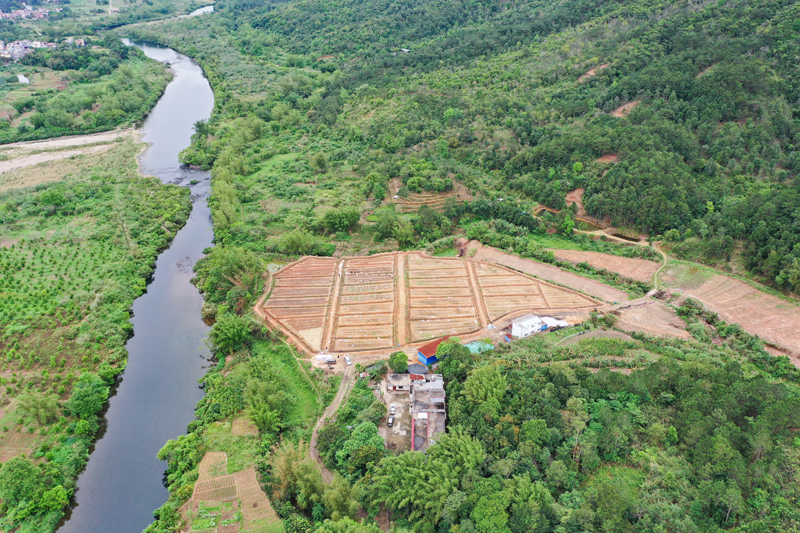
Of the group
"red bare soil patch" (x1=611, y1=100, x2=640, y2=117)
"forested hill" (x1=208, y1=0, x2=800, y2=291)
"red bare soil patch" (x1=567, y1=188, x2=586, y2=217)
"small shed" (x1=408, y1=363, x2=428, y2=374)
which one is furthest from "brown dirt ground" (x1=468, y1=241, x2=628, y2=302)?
"red bare soil patch" (x1=611, y1=100, x2=640, y2=117)

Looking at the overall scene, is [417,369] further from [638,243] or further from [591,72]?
[591,72]

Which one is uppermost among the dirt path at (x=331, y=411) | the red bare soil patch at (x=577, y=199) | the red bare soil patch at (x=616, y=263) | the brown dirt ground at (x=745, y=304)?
the red bare soil patch at (x=577, y=199)

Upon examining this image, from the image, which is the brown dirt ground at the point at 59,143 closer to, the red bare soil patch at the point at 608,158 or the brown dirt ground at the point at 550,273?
the brown dirt ground at the point at 550,273

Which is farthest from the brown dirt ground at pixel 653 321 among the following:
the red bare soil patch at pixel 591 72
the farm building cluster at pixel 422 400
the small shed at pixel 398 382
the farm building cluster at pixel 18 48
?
the farm building cluster at pixel 18 48

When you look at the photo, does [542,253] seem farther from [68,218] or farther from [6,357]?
[68,218]

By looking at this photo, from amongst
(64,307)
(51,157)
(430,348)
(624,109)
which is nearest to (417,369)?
(430,348)

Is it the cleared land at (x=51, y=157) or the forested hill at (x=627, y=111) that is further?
the cleared land at (x=51, y=157)

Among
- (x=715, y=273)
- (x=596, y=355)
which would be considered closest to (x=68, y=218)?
(x=596, y=355)
